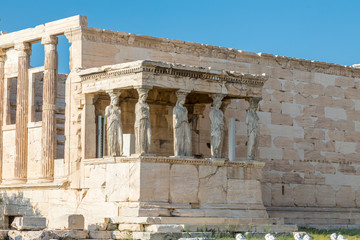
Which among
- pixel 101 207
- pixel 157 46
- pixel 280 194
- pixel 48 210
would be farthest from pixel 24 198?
pixel 280 194

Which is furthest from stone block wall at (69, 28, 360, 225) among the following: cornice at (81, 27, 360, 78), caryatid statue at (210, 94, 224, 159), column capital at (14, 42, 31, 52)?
column capital at (14, 42, 31, 52)

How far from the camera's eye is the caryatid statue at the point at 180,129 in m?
18.8

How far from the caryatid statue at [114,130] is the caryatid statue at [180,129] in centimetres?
Result: 112

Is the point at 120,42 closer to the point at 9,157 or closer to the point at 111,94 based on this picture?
the point at 111,94

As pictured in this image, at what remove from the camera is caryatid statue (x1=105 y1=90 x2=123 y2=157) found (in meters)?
18.7

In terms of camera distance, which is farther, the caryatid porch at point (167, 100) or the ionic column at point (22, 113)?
the ionic column at point (22, 113)

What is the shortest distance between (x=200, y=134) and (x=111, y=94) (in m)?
3.26

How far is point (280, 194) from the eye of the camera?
23109 mm

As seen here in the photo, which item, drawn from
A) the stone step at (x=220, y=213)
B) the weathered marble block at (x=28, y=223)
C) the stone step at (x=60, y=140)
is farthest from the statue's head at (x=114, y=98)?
the stone step at (x=60, y=140)

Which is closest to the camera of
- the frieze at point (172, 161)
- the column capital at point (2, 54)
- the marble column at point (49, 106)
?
the frieze at point (172, 161)

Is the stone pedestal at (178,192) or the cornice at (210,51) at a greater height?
the cornice at (210,51)

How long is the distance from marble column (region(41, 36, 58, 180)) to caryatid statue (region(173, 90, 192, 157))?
3.81m

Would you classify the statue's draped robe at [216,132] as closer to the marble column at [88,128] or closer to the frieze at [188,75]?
the frieze at [188,75]

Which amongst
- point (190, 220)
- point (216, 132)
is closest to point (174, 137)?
point (216, 132)
